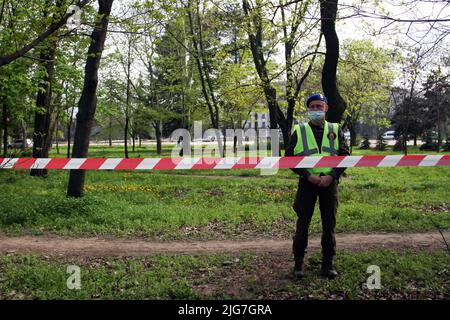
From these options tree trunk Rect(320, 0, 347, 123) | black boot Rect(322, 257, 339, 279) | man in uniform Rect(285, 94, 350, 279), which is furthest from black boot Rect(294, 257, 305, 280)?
tree trunk Rect(320, 0, 347, 123)

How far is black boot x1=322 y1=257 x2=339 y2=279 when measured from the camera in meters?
5.35

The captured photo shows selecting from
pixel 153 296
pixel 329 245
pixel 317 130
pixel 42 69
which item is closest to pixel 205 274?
pixel 153 296

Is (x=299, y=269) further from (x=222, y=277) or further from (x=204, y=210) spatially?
(x=204, y=210)

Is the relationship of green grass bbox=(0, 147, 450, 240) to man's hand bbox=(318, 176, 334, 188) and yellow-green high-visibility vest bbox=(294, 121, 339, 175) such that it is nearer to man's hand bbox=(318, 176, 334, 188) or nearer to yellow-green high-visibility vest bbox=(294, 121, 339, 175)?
man's hand bbox=(318, 176, 334, 188)

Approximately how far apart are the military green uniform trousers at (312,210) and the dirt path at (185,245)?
1.37 metres

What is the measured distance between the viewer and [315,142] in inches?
209

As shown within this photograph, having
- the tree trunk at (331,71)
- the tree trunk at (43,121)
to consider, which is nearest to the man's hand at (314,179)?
the tree trunk at (331,71)

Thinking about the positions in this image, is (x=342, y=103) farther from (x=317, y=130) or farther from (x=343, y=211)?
(x=317, y=130)

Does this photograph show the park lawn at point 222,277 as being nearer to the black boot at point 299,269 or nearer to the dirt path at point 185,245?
the black boot at point 299,269

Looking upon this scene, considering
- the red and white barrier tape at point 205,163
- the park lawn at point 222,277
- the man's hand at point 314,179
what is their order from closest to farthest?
the park lawn at point 222,277 → the man's hand at point 314,179 → the red and white barrier tape at point 205,163

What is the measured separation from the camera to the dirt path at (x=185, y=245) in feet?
22.1

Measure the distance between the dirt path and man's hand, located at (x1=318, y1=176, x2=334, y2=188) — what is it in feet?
6.10

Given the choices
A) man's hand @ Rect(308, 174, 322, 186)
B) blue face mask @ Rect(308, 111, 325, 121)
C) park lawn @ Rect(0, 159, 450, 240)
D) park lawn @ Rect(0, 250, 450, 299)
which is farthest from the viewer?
park lawn @ Rect(0, 159, 450, 240)

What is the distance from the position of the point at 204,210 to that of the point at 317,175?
15.5ft
